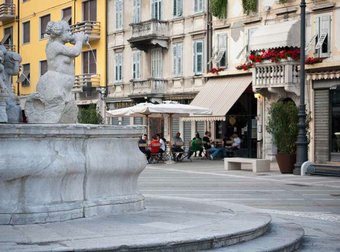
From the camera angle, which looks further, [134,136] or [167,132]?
[167,132]

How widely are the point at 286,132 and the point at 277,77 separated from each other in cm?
657

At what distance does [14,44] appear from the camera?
5606 centimetres

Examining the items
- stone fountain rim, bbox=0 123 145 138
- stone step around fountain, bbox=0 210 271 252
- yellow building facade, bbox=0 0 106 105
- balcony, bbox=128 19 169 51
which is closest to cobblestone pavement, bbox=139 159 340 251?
stone step around fountain, bbox=0 210 271 252

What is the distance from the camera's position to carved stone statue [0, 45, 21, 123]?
1212 centimetres

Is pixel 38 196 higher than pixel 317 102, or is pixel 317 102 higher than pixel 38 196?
pixel 317 102

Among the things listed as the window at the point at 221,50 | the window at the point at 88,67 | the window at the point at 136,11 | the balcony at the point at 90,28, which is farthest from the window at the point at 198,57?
the window at the point at 88,67

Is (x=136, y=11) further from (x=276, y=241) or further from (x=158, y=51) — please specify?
(x=276, y=241)

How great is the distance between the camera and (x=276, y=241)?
9.95m

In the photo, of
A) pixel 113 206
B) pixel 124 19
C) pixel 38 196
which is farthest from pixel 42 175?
pixel 124 19

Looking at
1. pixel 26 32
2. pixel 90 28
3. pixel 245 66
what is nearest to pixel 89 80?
pixel 90 28

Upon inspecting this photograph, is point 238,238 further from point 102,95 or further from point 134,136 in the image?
point 102,95

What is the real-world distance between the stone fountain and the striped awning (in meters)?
21.8

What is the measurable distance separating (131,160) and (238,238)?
2.41m

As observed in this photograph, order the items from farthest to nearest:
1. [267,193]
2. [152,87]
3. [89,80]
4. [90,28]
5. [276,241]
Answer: [89,80]
[90,28]
[152,87]
[267,193]
[276,241]
